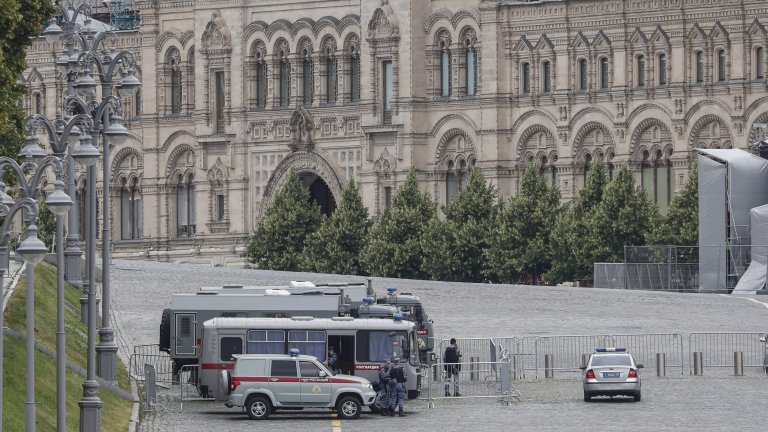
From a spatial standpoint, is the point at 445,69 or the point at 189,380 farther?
the point at 445,69

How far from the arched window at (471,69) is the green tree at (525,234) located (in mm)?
9958

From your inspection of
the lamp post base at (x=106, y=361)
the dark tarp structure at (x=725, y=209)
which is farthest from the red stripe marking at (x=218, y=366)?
the dark tarp structure at (x=725, y=209)

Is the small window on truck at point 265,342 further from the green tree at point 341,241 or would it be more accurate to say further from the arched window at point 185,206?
the arched window at point 185,206

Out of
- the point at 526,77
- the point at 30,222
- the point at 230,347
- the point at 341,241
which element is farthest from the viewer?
the point at 526,77

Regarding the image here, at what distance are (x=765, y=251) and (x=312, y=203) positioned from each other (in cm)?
2863

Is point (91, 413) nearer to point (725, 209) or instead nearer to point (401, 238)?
point (725, 209)

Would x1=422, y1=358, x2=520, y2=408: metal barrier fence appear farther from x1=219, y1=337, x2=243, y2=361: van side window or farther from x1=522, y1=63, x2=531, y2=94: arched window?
x1=522, y1=63, x2=531, y2=94: arched window

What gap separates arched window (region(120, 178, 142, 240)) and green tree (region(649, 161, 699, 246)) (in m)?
36.7

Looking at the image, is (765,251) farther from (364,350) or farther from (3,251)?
(3,251)

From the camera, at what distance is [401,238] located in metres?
114

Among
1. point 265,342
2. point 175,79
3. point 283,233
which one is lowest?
point 265,342

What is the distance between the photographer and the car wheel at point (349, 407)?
198 feet

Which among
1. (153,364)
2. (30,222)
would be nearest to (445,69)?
(153,364)

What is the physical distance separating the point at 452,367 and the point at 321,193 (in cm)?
6104
